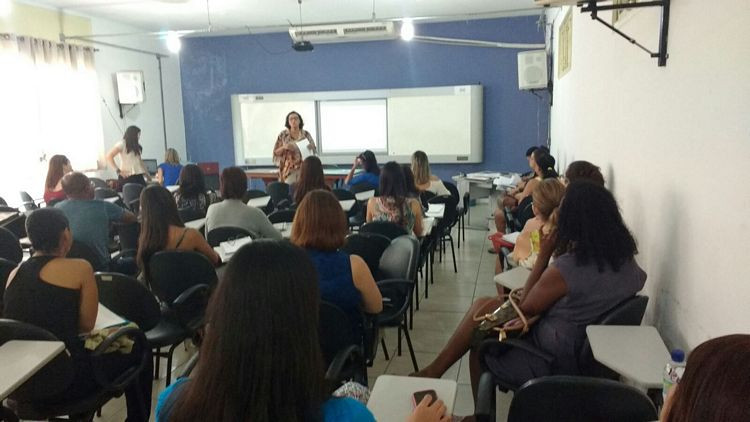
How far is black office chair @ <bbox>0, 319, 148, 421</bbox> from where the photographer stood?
1933 mm

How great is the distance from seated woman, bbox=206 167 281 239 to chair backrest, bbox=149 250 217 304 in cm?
77

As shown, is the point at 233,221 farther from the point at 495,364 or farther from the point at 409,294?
the point at 495,364

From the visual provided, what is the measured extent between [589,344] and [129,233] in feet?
11.8

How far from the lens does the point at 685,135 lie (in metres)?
2.02

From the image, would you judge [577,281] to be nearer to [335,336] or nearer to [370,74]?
[335,336]

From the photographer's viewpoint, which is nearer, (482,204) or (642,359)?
(642,359)

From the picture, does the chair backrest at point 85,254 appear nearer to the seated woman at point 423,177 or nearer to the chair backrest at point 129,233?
the chair backrest at point 129,233

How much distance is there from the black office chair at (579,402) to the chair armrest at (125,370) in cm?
163

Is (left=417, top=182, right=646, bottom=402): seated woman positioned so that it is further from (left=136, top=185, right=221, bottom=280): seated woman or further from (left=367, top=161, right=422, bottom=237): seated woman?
(left=136, top=185, right=221, bottom=280): seated woman

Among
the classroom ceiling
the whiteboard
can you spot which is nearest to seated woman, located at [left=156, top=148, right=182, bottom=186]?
the classroom ceiling

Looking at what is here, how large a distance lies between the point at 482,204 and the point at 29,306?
271 inches

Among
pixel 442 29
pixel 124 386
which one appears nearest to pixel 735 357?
pixel 124 386

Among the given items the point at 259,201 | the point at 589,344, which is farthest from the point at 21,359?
the point at 259,201

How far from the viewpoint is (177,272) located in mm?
2947
